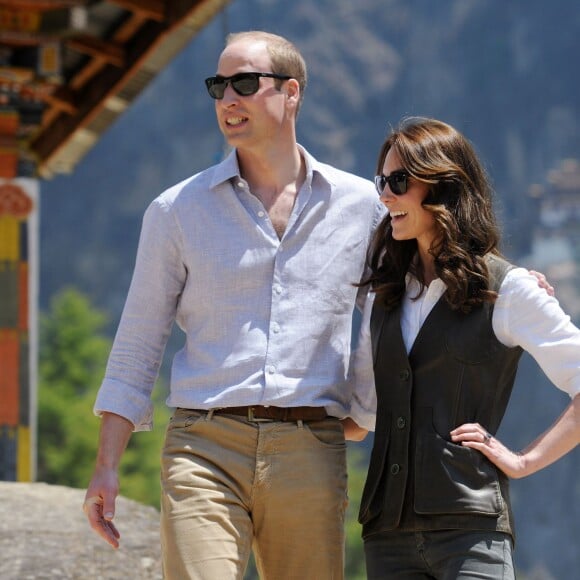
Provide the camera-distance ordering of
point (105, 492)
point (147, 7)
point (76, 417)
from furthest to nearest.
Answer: point (76, 417), point (147, 7), point (105, 492)

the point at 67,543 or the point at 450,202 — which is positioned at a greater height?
the point at 450,202

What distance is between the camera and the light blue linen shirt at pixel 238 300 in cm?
301

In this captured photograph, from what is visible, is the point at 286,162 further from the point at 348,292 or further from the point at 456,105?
the point at 456,105

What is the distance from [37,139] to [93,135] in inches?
46.1

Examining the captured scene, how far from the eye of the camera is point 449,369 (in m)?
2.75

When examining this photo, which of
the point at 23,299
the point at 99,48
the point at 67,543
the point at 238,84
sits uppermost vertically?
the point at 99,48

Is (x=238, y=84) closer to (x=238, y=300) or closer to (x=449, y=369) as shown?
(x=238, y=300)

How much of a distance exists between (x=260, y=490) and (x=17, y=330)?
659 cm

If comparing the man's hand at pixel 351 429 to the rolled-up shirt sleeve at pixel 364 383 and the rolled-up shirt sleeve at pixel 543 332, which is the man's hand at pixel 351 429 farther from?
the rolled-up shirt sleeve at pixel 543 332

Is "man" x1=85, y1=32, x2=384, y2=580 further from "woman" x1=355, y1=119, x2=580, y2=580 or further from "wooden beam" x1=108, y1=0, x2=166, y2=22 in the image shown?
"wooden beam" x1=108, y1=0, x2=166, y2=22

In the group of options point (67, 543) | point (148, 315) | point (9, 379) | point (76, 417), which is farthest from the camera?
point (76, 417)

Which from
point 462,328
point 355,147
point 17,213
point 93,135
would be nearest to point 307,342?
point 462,328

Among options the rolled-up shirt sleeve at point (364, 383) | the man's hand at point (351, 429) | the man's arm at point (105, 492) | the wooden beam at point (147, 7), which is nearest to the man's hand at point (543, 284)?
the rolled-up shirt sleeve at point (364, 383)

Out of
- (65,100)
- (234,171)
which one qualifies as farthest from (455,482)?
(65,100)
